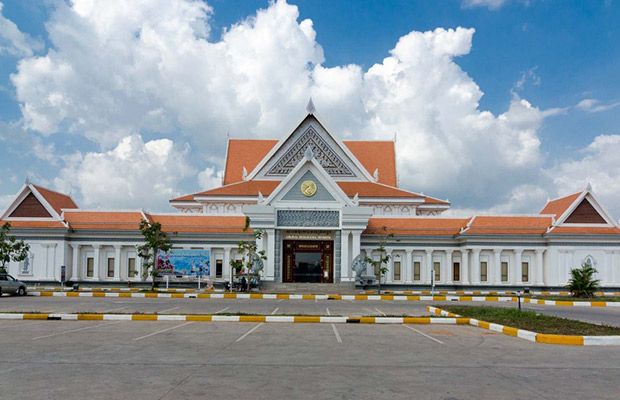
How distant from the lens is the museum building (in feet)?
123

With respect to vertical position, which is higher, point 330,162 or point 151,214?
point 330,162

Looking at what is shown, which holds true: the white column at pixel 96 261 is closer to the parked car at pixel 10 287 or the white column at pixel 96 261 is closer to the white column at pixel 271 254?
the parked car at pixel 10 287

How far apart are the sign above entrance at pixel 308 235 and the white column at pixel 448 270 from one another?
865 cm

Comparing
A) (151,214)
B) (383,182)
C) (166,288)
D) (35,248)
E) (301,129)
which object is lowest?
(166,288)

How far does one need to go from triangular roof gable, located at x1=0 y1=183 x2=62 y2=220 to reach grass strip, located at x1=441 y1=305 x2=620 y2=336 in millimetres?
31136

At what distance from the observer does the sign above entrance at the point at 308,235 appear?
126 feet

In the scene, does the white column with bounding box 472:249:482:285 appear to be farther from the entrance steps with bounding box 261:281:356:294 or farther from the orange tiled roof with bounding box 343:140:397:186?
the orange tiled roof with bounding box 343:140:397:186

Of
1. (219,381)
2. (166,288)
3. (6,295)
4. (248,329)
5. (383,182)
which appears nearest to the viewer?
(219,381)

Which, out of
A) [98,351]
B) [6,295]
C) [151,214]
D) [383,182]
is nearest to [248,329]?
[98,351]

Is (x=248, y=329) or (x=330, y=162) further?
(x=330, y=162)

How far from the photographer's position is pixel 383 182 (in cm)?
Answer: 4903

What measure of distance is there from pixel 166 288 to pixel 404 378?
31.1 metres

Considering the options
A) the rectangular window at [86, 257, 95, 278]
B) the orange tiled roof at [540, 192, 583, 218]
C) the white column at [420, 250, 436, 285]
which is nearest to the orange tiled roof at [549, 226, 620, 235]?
the orange tiled roof at [540, 192, 583, 218]

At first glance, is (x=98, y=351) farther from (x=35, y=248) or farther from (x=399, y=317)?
(x=35, y=248)
